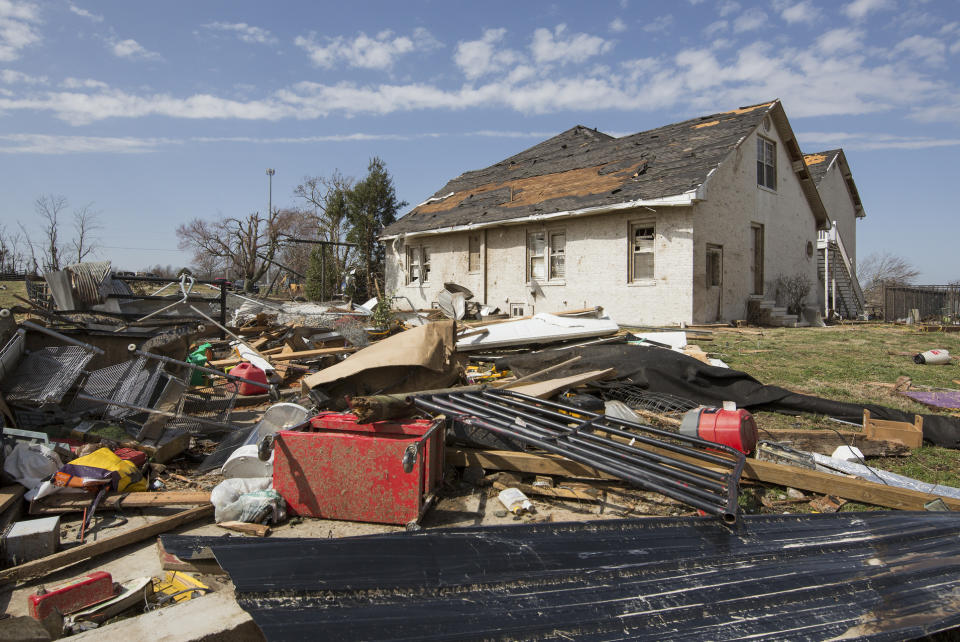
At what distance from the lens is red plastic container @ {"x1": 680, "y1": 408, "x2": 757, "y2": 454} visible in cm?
419

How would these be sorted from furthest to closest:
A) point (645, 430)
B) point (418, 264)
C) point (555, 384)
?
point (418, 264) < point (555, 384) < point (645, 430)

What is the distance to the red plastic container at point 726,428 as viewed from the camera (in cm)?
419

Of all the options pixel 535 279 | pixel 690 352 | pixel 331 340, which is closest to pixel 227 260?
pixel 535 279

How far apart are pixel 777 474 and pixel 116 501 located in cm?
440

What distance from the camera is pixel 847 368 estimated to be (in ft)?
26.0

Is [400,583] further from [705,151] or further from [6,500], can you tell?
[705,151]

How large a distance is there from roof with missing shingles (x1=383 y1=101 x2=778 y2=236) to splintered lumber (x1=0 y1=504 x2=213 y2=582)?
12.2 metres

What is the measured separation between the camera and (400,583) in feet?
7.27

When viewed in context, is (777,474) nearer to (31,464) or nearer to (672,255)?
(31,464)

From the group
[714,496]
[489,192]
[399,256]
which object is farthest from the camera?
[399,256]

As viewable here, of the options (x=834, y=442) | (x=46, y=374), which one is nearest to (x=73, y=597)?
(x=46, y=374)

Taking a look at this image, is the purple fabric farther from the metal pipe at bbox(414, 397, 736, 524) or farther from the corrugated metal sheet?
the metal pipe at bbox(414, 397, 736, 524)

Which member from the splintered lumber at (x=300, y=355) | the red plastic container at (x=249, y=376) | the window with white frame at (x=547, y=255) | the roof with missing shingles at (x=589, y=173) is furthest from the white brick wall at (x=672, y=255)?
the red plastic container at (x=249, y=376)

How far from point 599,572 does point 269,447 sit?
2154mm
